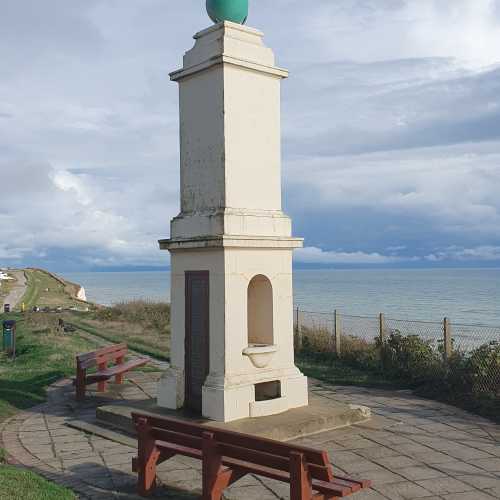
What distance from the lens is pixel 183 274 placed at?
8867mm

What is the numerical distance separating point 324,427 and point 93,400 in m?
4.18

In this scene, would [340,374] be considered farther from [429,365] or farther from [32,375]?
[32,375]

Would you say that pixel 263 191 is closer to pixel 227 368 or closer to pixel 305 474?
pixel 227 368

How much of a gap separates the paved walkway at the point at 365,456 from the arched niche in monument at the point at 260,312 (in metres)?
1.67

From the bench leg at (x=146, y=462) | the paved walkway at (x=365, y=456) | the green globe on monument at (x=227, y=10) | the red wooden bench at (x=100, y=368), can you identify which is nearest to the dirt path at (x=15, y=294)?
the red wooden bench at (x=100, y=368)

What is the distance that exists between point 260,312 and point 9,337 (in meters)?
9.79

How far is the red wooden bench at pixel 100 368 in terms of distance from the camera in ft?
34.0

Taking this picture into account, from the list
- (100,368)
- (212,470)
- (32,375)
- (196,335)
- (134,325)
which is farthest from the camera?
(134,325)

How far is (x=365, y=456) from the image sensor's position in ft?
23.1

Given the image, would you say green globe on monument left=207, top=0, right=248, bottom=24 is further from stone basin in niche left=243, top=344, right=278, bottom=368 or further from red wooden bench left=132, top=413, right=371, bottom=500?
red wooden bench left=132, top=413, right=371, bottom=500

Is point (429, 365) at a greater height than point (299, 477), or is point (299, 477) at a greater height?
point (299, 477)

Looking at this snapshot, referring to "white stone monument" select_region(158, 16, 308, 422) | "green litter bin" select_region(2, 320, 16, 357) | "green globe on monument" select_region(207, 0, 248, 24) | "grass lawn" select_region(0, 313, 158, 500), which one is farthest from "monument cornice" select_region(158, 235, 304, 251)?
"green litter bin" select_region(2, 320, 16, 357)

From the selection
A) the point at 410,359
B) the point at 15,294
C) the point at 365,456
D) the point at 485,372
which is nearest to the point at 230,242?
the point at 365,456

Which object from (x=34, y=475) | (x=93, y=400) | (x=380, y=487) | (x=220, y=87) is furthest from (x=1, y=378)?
(x=380, y=487)
